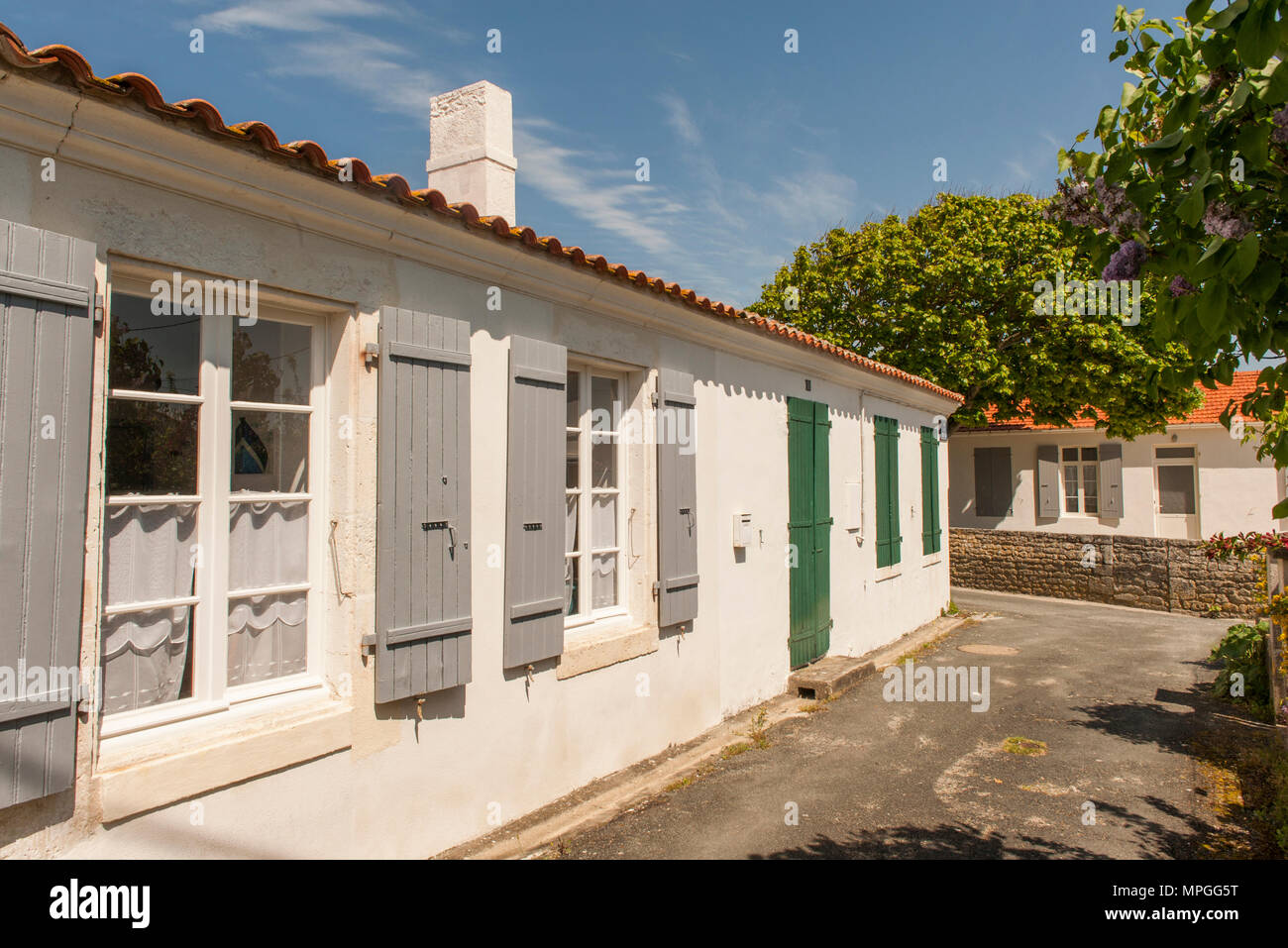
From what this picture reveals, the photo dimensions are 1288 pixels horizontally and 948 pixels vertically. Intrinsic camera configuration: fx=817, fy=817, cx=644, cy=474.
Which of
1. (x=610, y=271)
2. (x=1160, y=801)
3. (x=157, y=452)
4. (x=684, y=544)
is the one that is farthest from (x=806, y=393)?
(x=157, y=452)

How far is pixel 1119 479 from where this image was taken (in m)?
17.7

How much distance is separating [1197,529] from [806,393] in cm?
1369

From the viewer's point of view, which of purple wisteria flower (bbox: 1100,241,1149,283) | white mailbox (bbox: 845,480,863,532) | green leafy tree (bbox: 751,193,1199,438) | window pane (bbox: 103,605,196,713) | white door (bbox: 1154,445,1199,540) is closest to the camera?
purple wisteria flower (bbox: 1100,241,1149,283)

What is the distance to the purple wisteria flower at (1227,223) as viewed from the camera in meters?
2.04

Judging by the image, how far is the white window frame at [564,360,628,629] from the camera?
17.4 feet

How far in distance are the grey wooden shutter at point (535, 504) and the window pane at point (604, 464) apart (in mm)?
652

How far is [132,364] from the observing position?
312 cm

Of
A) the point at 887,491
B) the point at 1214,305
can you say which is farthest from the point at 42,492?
the point at 887,491

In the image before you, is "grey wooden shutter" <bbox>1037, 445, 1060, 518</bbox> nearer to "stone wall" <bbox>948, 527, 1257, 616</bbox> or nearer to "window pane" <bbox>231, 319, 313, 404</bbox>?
"stone wall" <bbox>948, 527, 1257, 616</bbox>

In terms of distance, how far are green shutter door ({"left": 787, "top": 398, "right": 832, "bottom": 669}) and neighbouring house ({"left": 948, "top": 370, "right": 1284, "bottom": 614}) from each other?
8.63 m

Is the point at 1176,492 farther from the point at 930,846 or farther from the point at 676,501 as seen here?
the point at 930,846

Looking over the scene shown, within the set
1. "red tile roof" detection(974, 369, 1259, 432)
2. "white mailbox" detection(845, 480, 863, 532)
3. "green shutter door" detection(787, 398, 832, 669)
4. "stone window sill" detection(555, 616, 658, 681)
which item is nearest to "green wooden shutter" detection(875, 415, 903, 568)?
"white mailbox" detection(845, 480, 863, 532)

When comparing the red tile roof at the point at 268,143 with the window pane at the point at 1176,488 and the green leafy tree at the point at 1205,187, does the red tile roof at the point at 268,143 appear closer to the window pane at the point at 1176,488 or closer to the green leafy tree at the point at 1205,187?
the green leafy tree at the point at 1205,187
